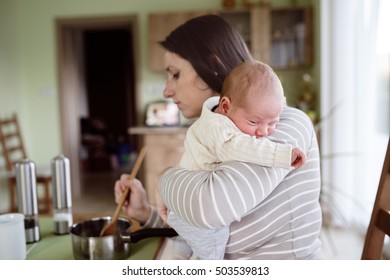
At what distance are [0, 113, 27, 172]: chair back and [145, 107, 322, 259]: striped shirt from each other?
281 centimetres

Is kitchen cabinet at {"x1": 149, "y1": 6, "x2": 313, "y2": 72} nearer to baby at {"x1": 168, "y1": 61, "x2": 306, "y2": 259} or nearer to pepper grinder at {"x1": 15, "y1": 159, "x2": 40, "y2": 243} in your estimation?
pepper grinder at {"x1": 15, "y1": 159, "x2": 40, "y2": 243}

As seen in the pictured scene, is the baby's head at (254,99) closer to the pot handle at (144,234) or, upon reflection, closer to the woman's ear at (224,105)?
the woman's ear at (224,105)

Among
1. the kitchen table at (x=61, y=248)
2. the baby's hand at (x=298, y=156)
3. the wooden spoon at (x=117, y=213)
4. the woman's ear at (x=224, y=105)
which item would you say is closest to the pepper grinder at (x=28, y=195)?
the kitchen table at (x=61, y=248)

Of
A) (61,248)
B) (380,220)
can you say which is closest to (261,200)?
(380,220)

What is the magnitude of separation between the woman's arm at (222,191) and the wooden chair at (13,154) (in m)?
2.48

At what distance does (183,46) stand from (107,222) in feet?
1.23

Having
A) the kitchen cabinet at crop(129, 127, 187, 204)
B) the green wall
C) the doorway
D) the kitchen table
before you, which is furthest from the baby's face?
the doorway

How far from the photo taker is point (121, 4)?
137 inches

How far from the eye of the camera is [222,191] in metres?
0.53

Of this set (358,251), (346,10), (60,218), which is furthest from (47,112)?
(60,218)

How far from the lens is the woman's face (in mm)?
770

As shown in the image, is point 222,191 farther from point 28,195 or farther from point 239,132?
point 28,195

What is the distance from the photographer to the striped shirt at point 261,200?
534 millimetres
